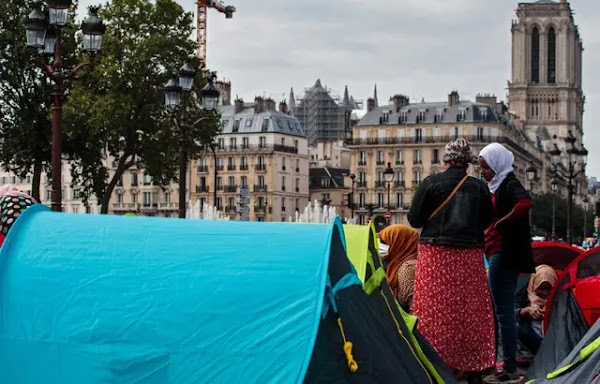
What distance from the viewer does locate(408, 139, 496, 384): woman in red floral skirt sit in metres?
8.11

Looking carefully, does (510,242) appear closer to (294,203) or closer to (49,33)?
(49,33)

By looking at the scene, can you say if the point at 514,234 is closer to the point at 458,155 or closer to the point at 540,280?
the point at 458,155

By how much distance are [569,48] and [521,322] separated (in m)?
159

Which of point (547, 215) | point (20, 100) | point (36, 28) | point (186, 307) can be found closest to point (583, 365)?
point (186, 307)

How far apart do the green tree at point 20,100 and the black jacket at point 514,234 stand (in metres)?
33.1

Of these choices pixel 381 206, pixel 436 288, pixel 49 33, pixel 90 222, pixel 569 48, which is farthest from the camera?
pixel 569 48

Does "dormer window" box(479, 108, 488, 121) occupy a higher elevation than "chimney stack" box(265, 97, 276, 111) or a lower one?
lower

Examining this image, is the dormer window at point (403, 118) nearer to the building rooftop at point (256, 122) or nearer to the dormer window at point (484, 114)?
the dormer window at point (484, 114)

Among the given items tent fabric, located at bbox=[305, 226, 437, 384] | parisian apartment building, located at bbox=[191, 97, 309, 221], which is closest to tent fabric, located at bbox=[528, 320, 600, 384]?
tent fabric, located at bbox=[305, 226, 437, 384]

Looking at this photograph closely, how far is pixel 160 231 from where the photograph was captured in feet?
20.8

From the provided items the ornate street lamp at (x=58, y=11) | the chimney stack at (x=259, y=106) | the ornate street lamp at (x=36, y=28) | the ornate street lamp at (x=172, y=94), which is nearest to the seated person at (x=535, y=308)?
the ornate street lamp at (x=58, y=11)

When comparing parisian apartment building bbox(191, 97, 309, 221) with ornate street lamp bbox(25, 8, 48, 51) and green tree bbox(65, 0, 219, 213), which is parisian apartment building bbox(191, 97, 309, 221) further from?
ornate street lamp bbox(25, 8, 48, 51)

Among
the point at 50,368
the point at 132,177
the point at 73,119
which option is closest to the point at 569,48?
the point at 132,177

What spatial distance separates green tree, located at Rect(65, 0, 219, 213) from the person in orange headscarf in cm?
3140
